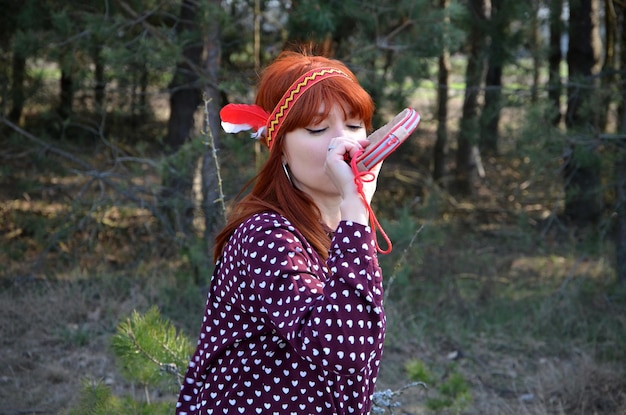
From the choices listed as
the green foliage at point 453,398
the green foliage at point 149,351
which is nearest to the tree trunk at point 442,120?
the green foliage at point 453,398

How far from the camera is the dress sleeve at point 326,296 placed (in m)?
1.39

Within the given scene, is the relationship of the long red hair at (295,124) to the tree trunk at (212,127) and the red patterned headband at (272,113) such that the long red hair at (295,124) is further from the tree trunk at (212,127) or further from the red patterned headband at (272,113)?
the tree trunk at (212,127)

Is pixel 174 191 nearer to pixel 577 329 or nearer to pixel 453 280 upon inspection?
pixel 453 280

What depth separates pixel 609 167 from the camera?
5418 mm

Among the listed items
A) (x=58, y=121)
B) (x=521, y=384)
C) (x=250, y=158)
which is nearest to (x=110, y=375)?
(x=250, y=158)

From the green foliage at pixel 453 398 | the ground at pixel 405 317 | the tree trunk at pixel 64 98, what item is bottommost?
the ground at pixel 405 317

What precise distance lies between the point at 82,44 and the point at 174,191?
1.19 m

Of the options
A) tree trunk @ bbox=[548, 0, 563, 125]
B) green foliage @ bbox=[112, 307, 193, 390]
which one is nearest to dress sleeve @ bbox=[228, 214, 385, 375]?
green foliage @ bbox=[112, 307, 193, 390]

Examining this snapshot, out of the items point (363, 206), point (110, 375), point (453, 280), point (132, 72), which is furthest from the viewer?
point (453, 280)

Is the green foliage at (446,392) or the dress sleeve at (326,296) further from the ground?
the dress sleeve at (326,296)

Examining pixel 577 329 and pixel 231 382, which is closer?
pixel 231 382

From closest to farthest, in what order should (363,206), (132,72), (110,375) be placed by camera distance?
(363,206) → (110,375) → (132,72)

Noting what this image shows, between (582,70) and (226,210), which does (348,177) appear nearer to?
(226,210)

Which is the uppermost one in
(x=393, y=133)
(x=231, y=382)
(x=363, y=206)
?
(x=393, y=133)
